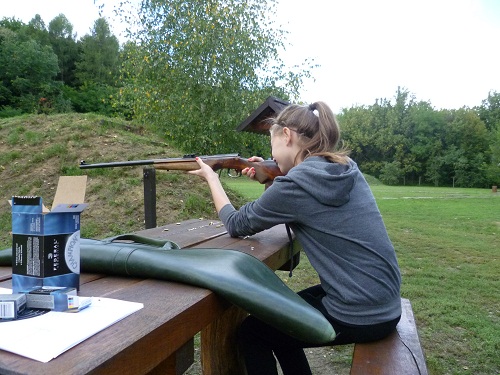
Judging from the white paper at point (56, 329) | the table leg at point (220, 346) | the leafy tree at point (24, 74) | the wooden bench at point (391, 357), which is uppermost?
the leafy tree at point (24, 74)

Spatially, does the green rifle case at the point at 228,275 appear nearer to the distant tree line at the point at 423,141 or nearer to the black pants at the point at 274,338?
the black pants at the point at 274,338

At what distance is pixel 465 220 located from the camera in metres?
12.6

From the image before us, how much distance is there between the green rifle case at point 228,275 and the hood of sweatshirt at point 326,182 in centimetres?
44

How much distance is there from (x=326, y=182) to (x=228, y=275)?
0.68 m

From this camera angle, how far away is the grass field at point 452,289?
11.7ft

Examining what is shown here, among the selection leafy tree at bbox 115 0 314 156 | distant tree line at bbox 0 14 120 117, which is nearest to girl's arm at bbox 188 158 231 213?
leafy tree at bbox 115 0 314 156

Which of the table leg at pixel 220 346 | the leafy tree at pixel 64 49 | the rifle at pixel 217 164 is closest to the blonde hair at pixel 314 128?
the rifle at pixel 217 164

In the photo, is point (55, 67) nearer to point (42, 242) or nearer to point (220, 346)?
point (220, 346)

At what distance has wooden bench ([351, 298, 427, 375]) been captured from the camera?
173 centimetres

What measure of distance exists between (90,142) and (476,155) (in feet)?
158

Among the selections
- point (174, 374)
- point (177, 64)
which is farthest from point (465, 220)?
point (174, 374)

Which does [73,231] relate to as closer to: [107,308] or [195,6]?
[107,308]

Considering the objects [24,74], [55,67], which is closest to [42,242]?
[24,74]

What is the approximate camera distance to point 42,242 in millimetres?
1233
